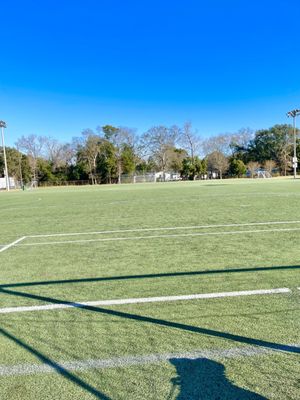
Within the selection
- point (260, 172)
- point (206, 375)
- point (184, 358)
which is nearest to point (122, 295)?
point (184, 358)

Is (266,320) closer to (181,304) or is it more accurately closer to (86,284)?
(181,304)

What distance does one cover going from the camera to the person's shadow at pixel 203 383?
2102mm

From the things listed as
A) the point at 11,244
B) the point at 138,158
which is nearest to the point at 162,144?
the point at 138,158

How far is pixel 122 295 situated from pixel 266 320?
170 centimetres

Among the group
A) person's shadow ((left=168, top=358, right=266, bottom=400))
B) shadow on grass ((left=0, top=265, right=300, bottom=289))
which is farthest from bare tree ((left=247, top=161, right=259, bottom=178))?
person's shadow ((left=168, top=358, right=266, bottom=400))

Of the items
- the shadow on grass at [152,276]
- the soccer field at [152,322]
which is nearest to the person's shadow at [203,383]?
the soccer field at [152,322]

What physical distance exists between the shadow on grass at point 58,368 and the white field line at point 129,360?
0.02m

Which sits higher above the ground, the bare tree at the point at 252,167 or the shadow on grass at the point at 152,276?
the bare tree at the point at 252,167

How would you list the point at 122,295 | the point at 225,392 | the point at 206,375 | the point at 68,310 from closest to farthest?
the point at 225,392, the point at 206,375, the point at 68,310, the point at 122,295

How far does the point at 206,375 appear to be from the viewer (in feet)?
7.63

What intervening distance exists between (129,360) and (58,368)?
56cm

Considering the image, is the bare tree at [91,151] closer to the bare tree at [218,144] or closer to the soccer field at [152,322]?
the bare tree at [218,144]

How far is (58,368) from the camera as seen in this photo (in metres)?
2.47

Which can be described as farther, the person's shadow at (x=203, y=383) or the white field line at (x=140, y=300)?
the white field line at (x=140, y=300)
